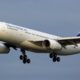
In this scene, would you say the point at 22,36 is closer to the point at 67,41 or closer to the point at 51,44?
the point at 51,44

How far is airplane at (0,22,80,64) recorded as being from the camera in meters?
130

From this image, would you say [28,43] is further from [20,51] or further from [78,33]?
[78,33]

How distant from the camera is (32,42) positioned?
132 m

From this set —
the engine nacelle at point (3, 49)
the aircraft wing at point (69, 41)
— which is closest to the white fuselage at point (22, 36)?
the aircraft wing at point (69, 41)

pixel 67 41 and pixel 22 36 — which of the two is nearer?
pixel 22 36

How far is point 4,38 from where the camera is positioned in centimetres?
12962

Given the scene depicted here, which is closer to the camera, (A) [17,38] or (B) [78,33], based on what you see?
(A) [17,38]

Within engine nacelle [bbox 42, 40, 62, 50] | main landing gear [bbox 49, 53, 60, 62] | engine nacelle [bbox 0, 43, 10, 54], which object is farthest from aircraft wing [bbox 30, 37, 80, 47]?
engine nacelle [bbox 0, 43, 10, 54]

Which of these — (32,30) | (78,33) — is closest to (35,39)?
(32,30)

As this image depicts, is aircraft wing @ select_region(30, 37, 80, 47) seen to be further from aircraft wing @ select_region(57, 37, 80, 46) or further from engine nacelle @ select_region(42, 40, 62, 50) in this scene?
engine nacelle @ select_region(42, 40, 62, 50)

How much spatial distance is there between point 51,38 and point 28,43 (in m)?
3.99

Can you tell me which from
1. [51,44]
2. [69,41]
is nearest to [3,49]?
[51,44]

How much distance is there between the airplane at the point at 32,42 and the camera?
12988cm

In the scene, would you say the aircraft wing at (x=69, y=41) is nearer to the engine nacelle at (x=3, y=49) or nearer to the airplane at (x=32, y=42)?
the airplane at (x=32, y=42)
